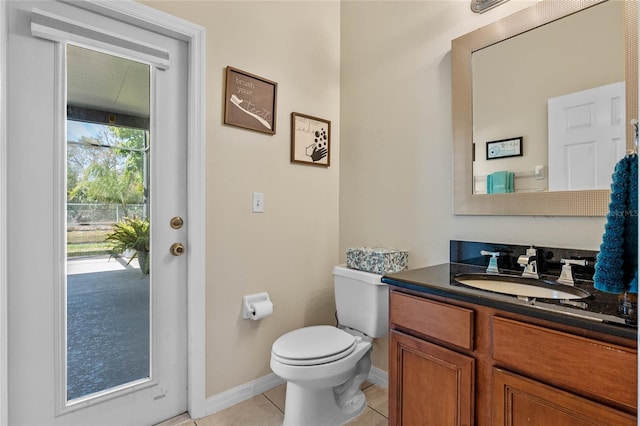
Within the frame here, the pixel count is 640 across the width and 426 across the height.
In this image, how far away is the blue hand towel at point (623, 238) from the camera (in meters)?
0.78

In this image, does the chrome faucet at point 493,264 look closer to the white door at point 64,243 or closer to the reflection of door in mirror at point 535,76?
the reflection of door in mirror at point 535,76

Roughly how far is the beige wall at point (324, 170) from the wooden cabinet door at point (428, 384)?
64 cm

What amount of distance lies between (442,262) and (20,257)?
6.18 feet

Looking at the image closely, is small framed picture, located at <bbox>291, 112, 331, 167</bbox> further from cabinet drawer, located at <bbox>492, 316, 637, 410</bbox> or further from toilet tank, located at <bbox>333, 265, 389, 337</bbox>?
cabinet drawer, located at <bbox>492, 316, 637, 410</bbox>

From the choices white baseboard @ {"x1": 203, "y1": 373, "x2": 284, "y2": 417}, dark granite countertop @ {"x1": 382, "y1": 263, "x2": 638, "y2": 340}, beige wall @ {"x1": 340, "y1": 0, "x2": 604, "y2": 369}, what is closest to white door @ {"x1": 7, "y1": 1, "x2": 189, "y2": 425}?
white baseboard @ {"x1": 203, "y1": 373, "x2": 284, "y2": 417}

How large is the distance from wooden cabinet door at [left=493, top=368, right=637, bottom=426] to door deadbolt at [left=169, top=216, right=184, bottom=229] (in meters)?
1.49

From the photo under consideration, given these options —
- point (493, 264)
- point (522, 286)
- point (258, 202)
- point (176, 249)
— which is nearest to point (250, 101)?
point (258, 202)

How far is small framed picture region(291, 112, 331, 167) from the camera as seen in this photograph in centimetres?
203

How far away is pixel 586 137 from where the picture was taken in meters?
1.24

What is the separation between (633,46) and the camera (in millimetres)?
1121

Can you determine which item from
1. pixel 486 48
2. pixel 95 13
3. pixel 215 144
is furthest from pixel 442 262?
pixel 95 13

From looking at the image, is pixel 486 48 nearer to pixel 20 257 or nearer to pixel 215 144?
pixel 215 144

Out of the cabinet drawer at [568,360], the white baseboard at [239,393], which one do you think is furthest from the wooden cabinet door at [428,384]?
the white baseboard at [239,393]

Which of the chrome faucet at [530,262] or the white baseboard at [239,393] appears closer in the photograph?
the chrome faucet at [530,262]
